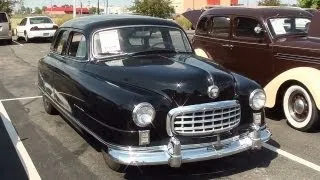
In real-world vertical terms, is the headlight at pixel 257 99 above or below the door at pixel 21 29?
below

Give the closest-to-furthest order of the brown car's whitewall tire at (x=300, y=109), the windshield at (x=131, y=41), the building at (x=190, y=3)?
1. the windshield at (x=131, y=41)
2. the brown car's whitewall tire at (x=300, y=109)
3. the building at (x=190, y=3)

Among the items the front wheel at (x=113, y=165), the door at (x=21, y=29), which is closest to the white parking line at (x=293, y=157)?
the front wheel at (x=113, y=165)

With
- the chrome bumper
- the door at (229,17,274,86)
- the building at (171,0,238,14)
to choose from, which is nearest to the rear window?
the door at (229,17,274,86)

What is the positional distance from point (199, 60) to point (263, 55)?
242cm

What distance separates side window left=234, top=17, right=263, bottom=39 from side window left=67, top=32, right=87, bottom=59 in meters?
3.22

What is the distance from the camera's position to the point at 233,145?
16.2 ft

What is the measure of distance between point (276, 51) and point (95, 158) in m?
3.65

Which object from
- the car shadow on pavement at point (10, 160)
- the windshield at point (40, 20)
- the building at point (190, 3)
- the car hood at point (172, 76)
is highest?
the building at point (190, 3)

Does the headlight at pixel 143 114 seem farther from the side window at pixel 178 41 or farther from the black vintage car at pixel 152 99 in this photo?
the side window at pixel 178 41

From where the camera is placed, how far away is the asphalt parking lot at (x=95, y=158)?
513 cm

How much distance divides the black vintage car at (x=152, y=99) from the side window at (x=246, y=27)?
7.37 ft

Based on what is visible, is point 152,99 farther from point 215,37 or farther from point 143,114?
point 215,37

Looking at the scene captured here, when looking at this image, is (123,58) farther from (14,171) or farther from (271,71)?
(271,71)

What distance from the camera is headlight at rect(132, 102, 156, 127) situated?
4.52 metres
